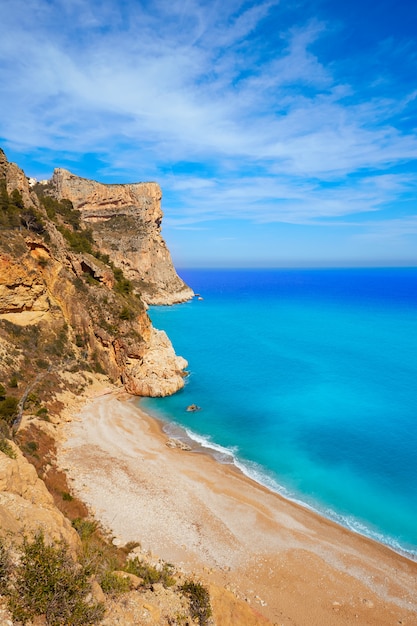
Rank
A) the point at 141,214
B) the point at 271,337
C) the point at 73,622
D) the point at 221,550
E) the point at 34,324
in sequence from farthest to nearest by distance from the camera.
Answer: the point at 141,214
the point at 271,337
the point at 34,324
the point at 221,550
the point at 73,622

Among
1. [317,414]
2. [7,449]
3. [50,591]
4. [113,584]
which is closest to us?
[50,591]

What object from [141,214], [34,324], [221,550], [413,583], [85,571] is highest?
[141,214]

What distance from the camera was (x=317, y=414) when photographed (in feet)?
107

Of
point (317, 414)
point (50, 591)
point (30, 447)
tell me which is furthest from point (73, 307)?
point (50, 591)

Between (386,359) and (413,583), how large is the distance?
39.3 metres

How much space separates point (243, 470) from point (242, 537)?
256 inches

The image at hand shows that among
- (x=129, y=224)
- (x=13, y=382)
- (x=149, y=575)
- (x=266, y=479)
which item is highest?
(x=129, y=224)

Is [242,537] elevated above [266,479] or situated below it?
above

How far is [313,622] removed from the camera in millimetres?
12602

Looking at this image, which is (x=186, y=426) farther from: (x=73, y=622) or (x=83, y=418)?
(x=73, y=622)

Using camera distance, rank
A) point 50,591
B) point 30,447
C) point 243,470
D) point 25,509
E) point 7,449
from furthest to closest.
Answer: point 243,470
point 30,447
point 7,449
point 25,509
point 50,591

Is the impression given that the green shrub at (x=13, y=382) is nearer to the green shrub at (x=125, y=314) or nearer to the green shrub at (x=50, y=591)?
the green shrub at (x=125, y=314)

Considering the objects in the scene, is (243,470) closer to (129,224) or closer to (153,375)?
(153,375)

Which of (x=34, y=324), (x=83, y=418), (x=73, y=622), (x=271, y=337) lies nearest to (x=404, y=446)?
(x=83, y=418)
